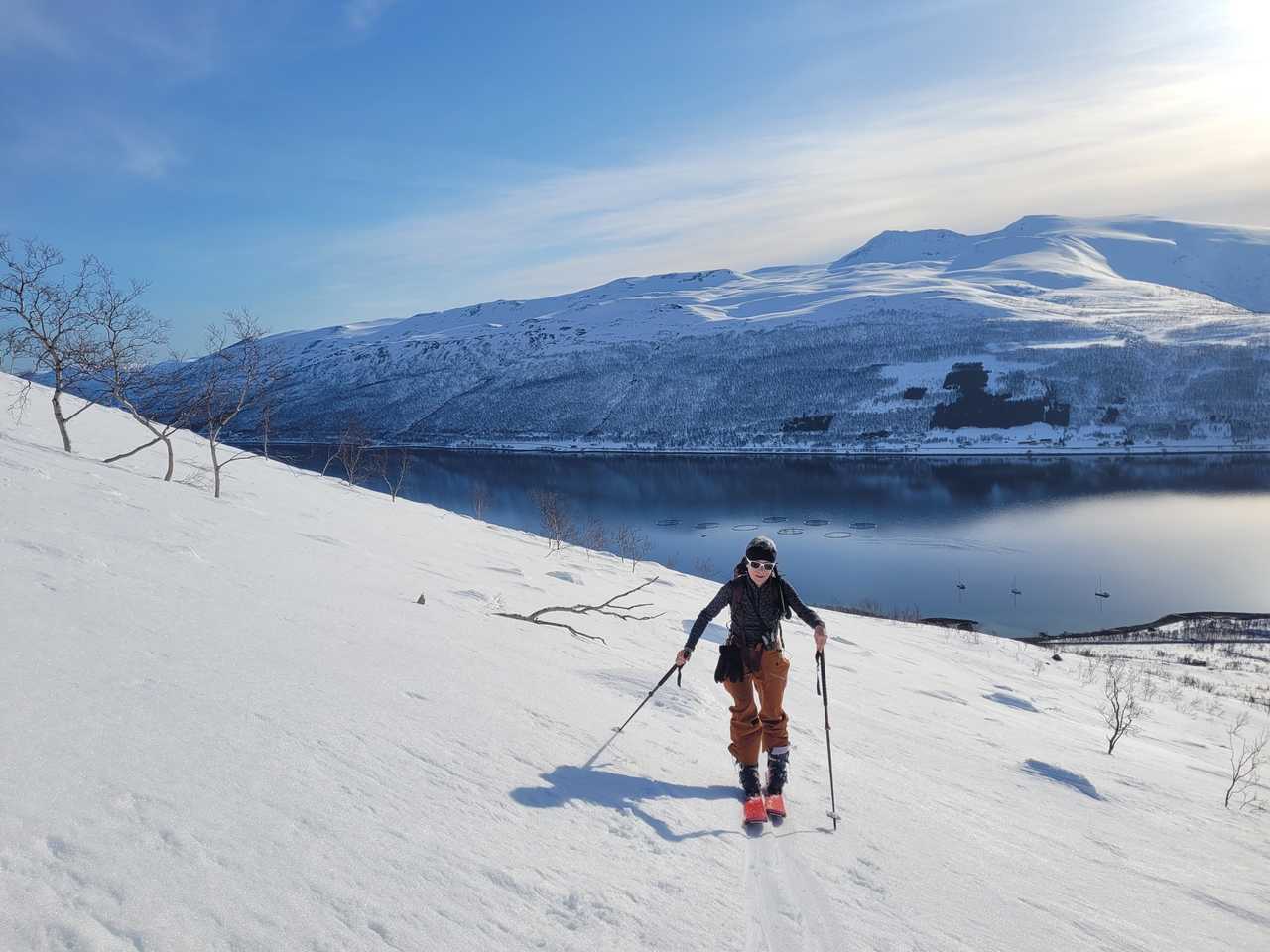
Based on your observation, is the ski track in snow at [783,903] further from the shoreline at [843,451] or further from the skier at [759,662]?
the shoreline at [843,451]

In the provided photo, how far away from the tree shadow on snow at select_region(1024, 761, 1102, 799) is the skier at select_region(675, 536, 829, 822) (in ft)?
14.0

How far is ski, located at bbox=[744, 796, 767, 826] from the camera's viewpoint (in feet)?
15.8

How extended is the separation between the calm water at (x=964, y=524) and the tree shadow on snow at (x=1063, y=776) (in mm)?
32915

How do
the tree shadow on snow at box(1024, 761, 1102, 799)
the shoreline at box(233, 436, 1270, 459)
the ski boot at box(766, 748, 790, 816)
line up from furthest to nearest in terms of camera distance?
1. the shoreline at box(233, 436, 1270, 459)
2. the tree shadow on snow at box(1024, 761, 1102, 799)
3. the ski boot at box(766, 748, 790, 816)

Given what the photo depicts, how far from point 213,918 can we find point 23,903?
0.62 metres

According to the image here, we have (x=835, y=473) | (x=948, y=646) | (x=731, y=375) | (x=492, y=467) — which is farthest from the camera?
(x=731, y=375)

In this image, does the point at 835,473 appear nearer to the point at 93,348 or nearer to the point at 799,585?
the point at 799,585

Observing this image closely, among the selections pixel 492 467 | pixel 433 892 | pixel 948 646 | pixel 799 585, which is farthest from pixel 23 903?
pixel 492 467

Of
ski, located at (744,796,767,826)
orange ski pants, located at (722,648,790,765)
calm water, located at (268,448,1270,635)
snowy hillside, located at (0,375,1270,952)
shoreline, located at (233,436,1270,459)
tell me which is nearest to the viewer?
snowy hillside, located at (0,375,1270,952)

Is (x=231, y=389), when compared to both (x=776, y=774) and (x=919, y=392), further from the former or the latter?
(x=919, y=392)

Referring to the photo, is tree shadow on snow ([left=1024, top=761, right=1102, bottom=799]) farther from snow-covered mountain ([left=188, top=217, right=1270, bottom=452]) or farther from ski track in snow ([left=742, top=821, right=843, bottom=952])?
snow-covered mountain ([left=188, top=217, right=1270, bottom=452])

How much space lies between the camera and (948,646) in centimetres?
2053

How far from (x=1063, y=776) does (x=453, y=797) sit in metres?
6.98

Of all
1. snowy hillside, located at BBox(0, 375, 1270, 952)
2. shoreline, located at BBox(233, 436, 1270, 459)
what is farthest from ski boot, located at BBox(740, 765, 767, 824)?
shoreline, located at BBox(233, 436, 1270, 459)
